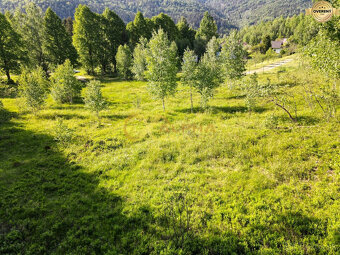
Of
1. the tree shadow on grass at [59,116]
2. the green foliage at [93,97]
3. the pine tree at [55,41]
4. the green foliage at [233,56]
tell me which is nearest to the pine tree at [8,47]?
the pine tree at [55,41]

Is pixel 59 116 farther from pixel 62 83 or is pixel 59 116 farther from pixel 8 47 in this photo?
pixel 8 47

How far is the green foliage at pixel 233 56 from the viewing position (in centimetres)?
2903

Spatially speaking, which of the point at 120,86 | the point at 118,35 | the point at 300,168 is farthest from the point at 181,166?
the point at 118,35

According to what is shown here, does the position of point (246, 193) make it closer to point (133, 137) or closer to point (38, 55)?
point (133, 137)

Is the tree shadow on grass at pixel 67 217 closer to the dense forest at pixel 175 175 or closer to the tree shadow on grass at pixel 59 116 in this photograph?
the dense forest at pixel 175 175

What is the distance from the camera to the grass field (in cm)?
674

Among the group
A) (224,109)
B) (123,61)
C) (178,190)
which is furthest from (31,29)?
(178,190)

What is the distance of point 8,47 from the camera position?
35344mm

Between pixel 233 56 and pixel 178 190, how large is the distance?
91.6ft

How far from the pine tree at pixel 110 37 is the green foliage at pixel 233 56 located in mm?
41437

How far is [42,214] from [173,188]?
693cm

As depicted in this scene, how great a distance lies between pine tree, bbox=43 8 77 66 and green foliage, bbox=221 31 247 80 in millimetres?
42255

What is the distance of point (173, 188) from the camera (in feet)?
31.6

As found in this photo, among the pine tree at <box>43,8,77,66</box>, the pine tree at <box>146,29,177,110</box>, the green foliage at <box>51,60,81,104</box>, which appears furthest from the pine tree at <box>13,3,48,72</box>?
the pine tree at <box>146,29,177,110</box>
